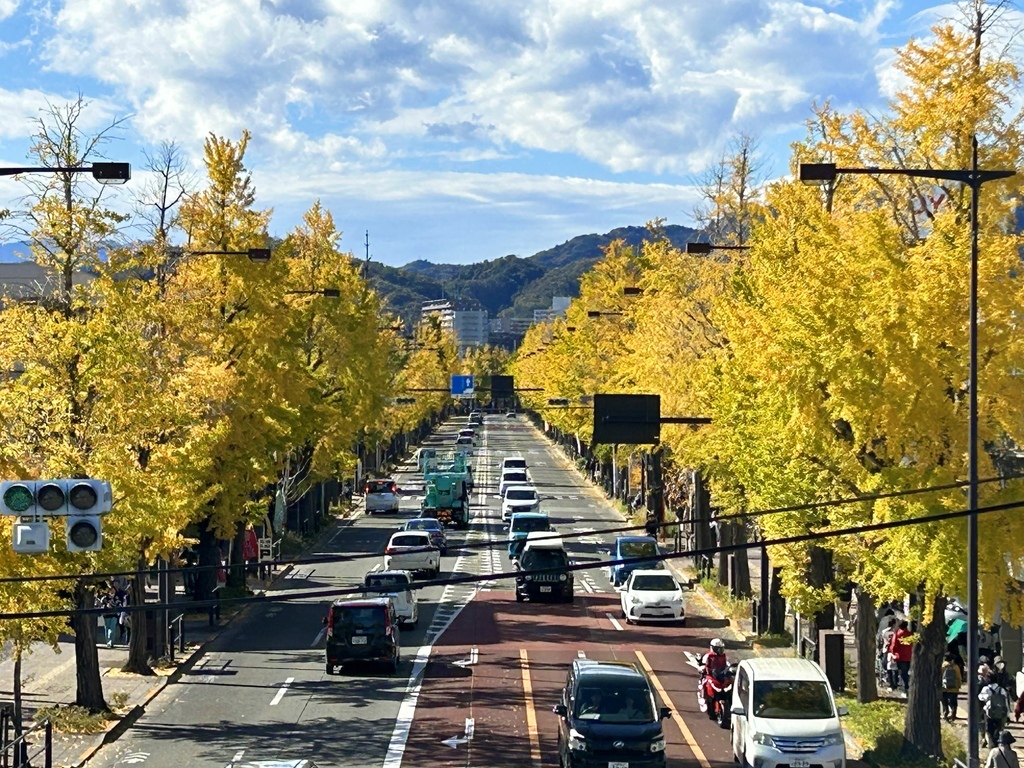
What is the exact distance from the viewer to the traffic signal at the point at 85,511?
16.0 metres

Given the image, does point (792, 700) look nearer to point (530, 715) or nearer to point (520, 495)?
point (530, 715)

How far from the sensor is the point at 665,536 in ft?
197

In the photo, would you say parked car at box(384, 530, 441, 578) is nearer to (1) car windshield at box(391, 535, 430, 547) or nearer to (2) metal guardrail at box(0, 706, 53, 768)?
(1) car windshield at box(391, 535, 430, 547)

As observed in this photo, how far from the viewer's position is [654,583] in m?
39.9

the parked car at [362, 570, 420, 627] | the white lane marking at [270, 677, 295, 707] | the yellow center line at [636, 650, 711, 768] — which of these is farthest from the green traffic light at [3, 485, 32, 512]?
the parked car at [362, 570, 420, 627]

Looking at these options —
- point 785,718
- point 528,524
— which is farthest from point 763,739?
point 528,524

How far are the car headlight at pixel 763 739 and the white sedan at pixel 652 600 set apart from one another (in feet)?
54.9

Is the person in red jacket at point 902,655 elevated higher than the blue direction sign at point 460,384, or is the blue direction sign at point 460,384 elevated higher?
A: the blue direction sign at point 460,384

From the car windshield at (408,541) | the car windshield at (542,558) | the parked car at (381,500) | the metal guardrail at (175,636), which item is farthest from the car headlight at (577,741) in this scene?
the parked car at (381,500)

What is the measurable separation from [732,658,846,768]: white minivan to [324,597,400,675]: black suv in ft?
30.2

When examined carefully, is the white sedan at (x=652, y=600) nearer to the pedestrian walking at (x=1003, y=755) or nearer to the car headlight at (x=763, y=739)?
the car headlight at (x=763, y=739)

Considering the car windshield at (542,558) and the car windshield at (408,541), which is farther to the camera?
the car windshield at (408,541)

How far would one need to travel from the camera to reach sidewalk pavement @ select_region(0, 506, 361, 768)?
942 inches

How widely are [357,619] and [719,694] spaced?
8.46 meters
